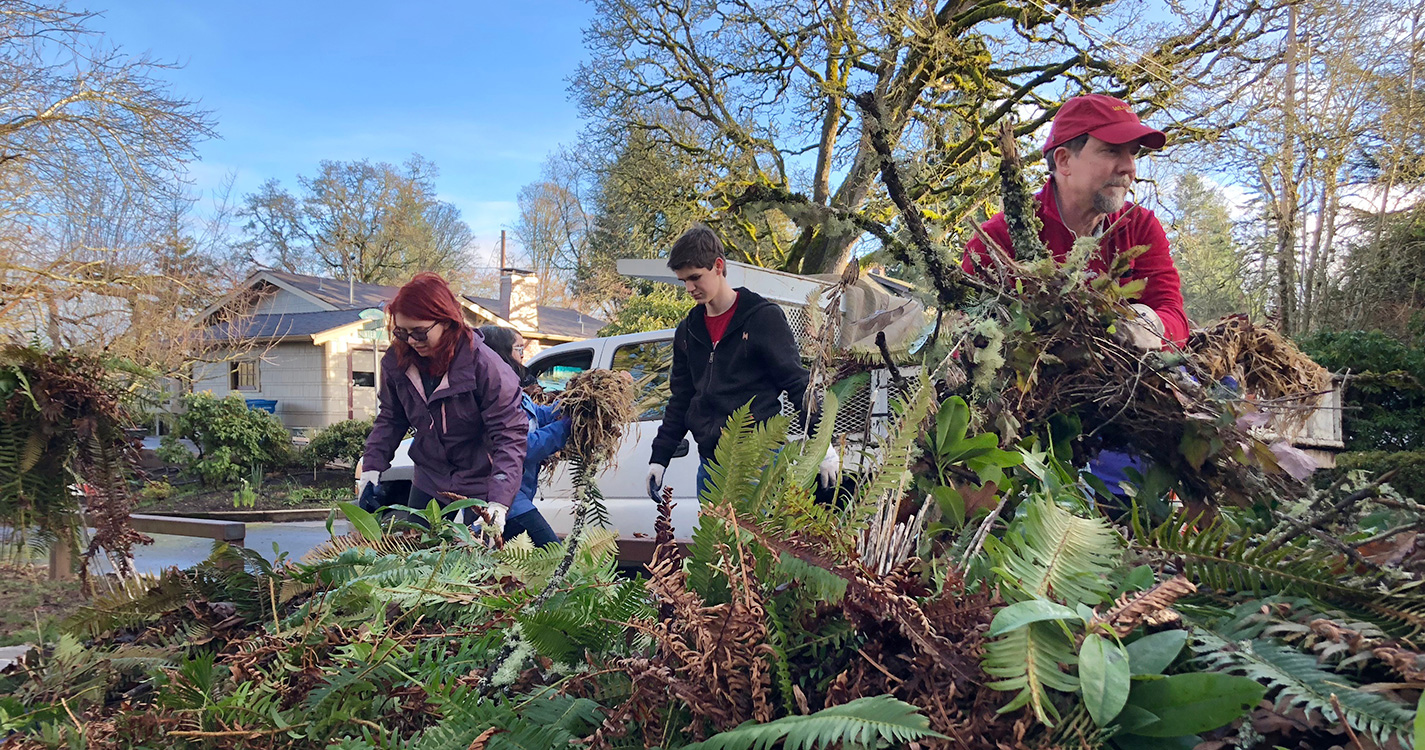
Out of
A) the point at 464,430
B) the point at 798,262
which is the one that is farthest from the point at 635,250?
the point at 464,430

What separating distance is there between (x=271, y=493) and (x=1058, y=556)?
1573 cm

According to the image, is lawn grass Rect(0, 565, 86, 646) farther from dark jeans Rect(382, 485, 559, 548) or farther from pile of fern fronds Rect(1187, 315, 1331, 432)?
pile of fern fronds Rect(1187, 315, 1331, 432)

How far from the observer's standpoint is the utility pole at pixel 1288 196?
43.4 ft

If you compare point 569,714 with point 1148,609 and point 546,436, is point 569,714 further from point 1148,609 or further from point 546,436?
point 546,436

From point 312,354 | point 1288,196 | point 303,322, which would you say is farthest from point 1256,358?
point 303,322

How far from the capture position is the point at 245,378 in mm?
29234

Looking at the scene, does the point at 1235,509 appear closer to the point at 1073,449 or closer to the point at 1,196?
the point at 1073,449

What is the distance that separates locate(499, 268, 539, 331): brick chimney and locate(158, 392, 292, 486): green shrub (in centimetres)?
1520

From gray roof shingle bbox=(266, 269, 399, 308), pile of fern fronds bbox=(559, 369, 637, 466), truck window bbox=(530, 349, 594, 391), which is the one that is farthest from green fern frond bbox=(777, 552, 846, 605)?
gray roof shingle bbox=(266, 269, 399, 308)

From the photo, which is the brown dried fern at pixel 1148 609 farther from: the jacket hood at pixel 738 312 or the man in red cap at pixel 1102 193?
the jacket hood at pixel 738 312

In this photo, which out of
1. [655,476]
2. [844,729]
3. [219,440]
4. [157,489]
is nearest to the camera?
[844,729]

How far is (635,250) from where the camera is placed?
869 inches

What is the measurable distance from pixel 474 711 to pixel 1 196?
38.2 feet

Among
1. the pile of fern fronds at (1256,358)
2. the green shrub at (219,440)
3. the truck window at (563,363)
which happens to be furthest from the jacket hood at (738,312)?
the green shrub at (219,440)
